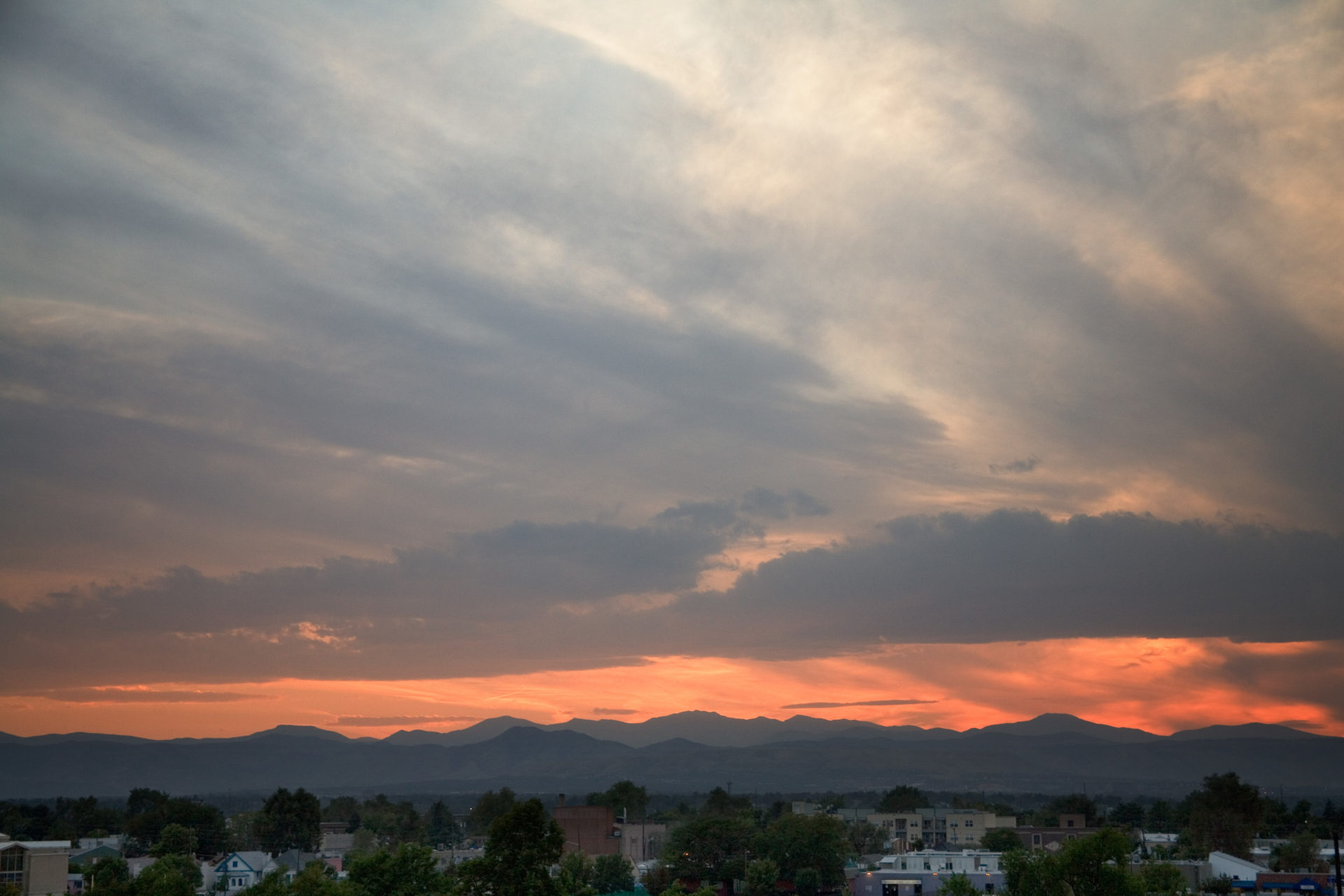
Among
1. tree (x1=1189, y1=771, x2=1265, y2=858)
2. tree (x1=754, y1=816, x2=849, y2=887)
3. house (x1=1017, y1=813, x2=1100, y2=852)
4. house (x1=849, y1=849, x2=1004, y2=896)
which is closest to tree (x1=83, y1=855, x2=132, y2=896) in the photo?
tree (x1=754, y1=816, x2=849, y2=887)

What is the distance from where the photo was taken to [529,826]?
56.7 meters

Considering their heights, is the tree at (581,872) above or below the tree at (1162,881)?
below

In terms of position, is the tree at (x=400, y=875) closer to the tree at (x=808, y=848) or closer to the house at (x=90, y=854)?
the tree at (x=808, y=848)

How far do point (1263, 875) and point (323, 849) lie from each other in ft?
380

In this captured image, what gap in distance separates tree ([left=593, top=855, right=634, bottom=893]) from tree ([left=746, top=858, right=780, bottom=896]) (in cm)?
1183

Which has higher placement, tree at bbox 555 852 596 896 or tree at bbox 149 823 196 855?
tree at bbox 555 852 596 896

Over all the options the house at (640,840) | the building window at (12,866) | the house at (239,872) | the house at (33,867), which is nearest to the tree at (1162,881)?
the house at (33,867)

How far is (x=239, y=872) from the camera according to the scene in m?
125

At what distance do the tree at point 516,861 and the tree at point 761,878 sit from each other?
223ft

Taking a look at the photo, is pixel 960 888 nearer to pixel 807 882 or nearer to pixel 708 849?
pixel 807 882

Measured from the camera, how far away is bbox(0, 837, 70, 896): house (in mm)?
78125

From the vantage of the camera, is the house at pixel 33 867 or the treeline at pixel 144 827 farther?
the treeline at pixel 144 827

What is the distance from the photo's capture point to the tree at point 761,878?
119m

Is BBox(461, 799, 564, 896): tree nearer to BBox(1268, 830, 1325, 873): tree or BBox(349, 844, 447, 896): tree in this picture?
BBox(349, 844, 447, 896): tree
